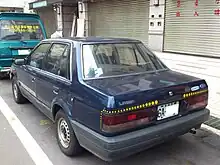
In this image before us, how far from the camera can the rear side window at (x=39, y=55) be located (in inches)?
163

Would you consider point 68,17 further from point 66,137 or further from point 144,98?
point 144,98

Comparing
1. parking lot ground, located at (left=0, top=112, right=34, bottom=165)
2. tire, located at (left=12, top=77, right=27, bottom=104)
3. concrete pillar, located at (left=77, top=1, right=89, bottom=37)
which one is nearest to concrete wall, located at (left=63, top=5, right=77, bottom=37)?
concrete pillar, located at (left=77, top=1, right=89, bottom=37)

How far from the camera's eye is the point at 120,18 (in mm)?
11961

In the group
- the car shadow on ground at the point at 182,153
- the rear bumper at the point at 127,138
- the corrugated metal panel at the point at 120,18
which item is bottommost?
the car shadow on ground at the point at 182,153

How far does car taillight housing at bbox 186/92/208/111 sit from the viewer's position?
122 inches

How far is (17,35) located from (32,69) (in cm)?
351

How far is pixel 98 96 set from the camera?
258cm

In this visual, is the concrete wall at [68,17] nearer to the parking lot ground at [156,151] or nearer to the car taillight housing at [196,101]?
the parking lot ground at [156,151]

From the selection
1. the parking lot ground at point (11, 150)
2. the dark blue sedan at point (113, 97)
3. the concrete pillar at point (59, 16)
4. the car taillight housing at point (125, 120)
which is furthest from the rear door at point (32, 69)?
the concrete pillar at point (59, 16)

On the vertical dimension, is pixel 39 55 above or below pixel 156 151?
above

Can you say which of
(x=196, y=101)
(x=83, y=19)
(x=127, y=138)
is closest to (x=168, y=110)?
(x=196, y=101)

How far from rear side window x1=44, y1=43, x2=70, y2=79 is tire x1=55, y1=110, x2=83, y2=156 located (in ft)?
1.89

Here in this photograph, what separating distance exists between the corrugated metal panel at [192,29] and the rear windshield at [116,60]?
4704 mm

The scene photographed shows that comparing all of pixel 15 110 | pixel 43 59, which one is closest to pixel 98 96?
pixel 43 59
